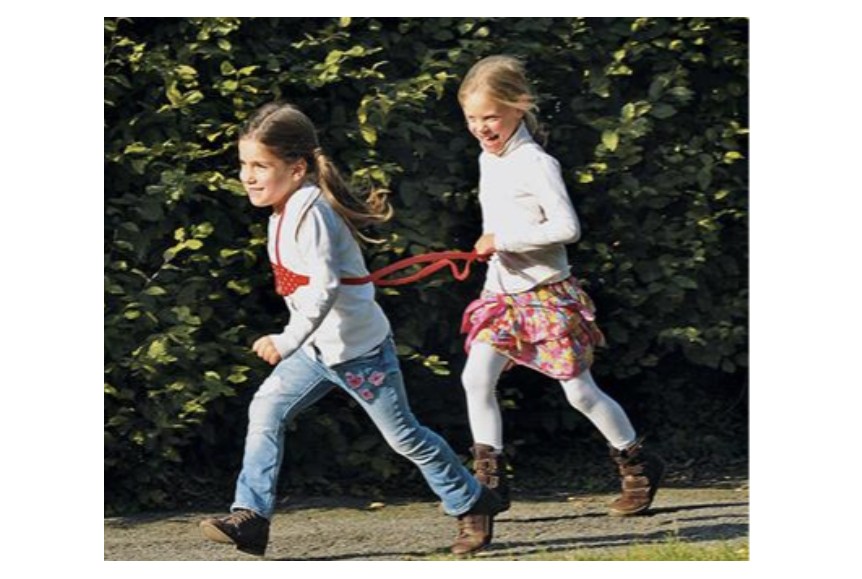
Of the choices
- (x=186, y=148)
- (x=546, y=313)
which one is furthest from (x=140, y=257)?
(x=546, y=313)

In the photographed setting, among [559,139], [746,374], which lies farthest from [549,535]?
[559,139]

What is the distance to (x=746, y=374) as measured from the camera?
8.52 metres

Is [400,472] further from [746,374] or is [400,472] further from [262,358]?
[746,374]

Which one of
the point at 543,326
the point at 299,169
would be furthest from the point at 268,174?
the point at 543,326

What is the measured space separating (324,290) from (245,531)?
101cm

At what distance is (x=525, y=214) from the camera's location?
8.20m

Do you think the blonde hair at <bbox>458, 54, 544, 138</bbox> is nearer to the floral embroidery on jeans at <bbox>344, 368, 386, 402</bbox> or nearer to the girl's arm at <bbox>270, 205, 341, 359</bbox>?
the girl's arm at <bbox>270, 205, 341, 359</bbox>

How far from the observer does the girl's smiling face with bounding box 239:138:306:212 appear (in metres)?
8.22

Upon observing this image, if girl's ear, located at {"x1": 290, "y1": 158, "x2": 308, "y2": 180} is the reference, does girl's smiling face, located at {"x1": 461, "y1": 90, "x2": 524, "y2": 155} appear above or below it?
above

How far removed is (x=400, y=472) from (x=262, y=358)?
0.74 m

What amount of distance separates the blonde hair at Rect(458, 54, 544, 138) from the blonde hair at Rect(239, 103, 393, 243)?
59 centimetres

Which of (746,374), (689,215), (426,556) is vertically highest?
(689,215)

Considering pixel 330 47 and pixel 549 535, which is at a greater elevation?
pixel 330 47

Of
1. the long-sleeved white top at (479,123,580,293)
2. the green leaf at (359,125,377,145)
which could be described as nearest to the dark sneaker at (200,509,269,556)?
the long-sleeved white top at (479,123,580,293)
